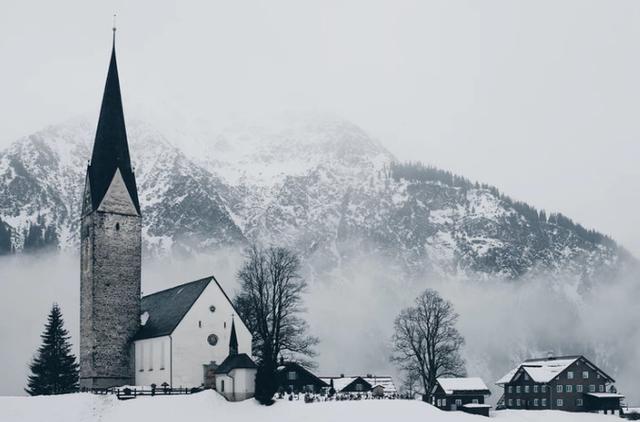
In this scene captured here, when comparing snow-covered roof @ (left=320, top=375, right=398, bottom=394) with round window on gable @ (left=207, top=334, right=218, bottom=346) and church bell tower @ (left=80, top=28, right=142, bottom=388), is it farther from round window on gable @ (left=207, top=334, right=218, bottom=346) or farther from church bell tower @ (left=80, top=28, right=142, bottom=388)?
church bell tower @ (left=80, top=28, right=142, bottom=388)

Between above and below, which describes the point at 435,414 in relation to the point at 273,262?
below

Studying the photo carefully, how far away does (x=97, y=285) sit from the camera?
77.7m

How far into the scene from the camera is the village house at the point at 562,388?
101312 millimetres

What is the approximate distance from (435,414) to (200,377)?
19.8m

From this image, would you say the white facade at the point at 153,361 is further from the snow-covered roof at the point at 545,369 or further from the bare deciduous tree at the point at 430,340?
the snow-covered roof at the point at 545,369

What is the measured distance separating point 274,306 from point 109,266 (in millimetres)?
15135

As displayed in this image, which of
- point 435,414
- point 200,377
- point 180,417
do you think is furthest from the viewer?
point 200,377

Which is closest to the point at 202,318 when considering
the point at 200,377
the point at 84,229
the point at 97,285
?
the point at 200,377

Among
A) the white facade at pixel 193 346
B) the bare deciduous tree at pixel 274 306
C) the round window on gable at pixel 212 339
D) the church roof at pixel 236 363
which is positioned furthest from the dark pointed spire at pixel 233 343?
the bare deciduous tree at pixel 274 306

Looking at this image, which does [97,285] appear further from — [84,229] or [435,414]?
[435,414]

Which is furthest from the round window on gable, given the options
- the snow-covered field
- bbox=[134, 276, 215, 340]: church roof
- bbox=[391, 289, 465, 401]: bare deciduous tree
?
bbox=[391, 289, 465, 401]: bare deciduous tree

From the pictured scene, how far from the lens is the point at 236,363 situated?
68.3m

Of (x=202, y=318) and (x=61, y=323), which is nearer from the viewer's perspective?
(x=202, y=318)

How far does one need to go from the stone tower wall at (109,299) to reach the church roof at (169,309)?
1790mm
